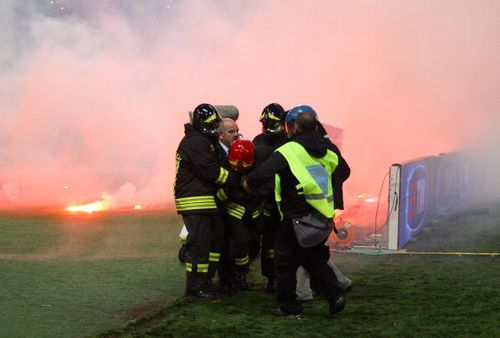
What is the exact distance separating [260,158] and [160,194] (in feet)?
29.5

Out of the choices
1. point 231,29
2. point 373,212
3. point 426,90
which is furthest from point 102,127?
point 373,212

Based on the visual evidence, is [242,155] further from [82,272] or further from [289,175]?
[82,272]

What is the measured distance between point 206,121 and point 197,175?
0.52 meters

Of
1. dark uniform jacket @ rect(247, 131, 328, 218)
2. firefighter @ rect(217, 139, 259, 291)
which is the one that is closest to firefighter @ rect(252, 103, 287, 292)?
firefighter @ rect(217, 139, 259, 291)

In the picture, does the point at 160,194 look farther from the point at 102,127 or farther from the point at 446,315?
the point at 446,315

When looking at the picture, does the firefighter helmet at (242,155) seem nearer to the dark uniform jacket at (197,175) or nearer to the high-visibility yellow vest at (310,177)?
the dark uniform jacket at (197,175)

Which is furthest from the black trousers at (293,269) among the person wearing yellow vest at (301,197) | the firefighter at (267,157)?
the firefighter at (267,157)

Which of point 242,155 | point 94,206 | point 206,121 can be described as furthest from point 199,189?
point 94,206

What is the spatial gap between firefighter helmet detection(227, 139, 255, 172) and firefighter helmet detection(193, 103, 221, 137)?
279 millimetres

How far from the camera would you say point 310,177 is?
6.63m

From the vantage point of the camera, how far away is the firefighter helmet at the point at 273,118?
797 cm

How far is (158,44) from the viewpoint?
2380 cm

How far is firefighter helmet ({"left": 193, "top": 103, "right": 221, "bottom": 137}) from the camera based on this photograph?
301 inches

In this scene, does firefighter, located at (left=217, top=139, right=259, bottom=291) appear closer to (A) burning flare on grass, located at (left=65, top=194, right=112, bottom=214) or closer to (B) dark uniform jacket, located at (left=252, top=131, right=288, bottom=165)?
(B) dark uniform jacket, located at (left=252, top=131, right=288, bottom=165)
